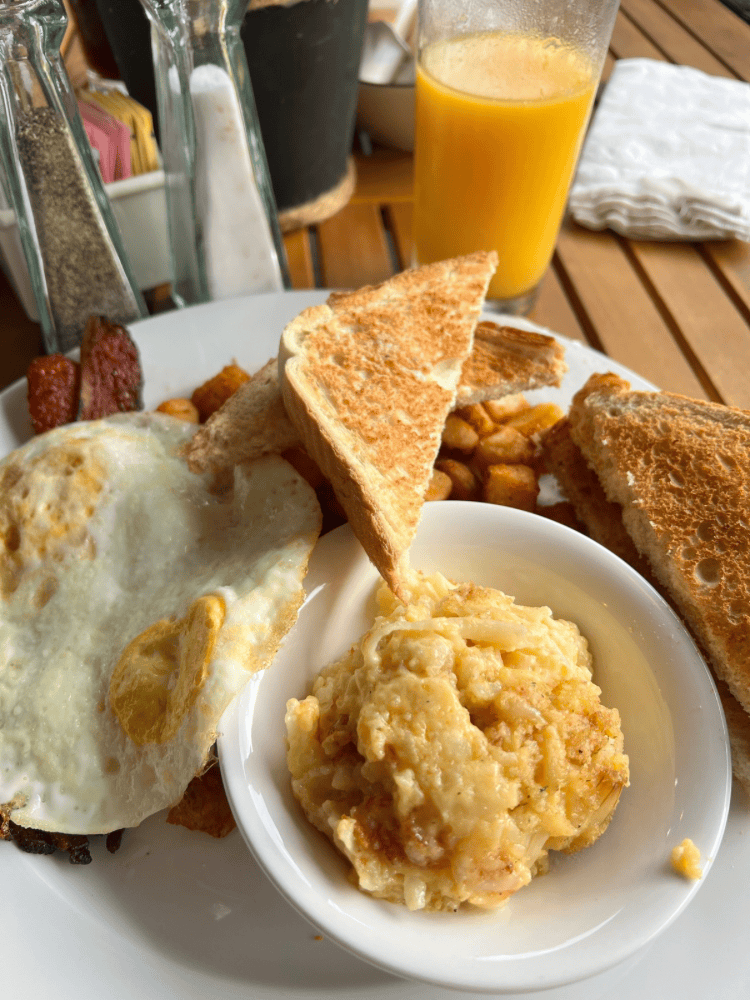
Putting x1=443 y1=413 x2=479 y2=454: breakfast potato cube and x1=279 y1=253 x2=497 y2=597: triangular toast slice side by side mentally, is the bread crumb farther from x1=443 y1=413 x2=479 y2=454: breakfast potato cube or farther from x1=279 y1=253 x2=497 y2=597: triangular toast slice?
x1=443 y1=413 x2=479 y2=454: breakfast potato cube

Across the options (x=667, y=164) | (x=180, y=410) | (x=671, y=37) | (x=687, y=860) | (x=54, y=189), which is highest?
(x=671, y=37)

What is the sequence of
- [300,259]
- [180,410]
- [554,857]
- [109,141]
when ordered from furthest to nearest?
1. [300,259]
2. [109,141]
3. [180,410]
4. [554,857]

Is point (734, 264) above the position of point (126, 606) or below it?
above

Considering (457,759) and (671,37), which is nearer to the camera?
(457,759)

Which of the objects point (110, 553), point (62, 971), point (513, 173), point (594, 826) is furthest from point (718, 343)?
point (62, 971)

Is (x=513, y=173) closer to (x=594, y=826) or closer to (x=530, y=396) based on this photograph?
(x=530, y=396)

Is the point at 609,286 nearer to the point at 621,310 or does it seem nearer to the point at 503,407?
the point at 621,310

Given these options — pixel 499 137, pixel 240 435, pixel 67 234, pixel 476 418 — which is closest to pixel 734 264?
pixel 499 137
